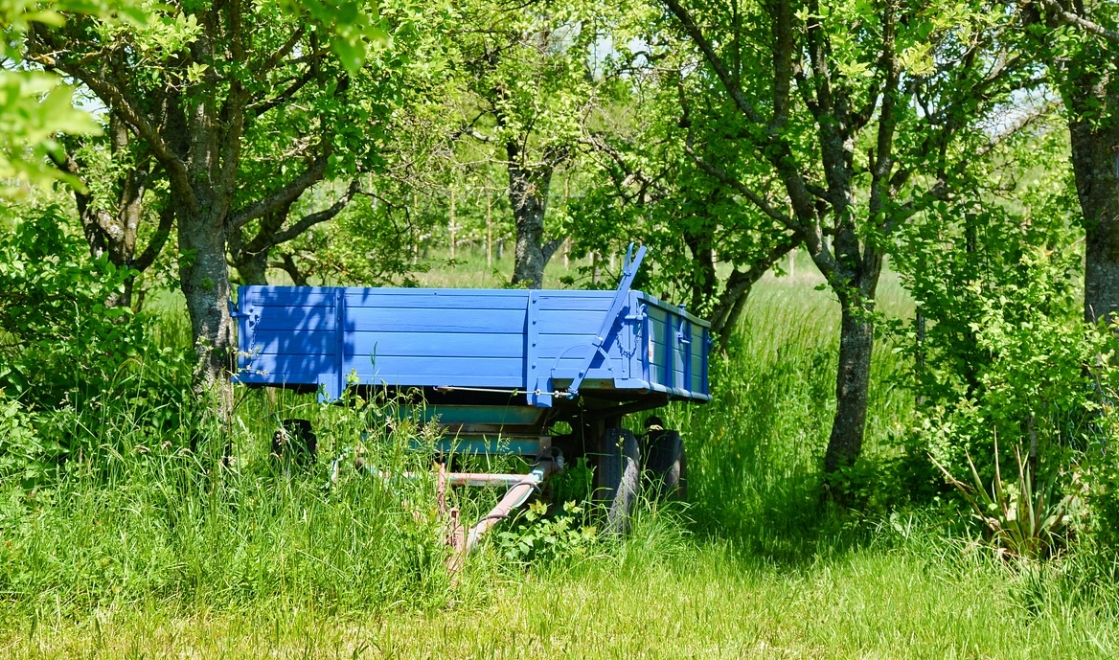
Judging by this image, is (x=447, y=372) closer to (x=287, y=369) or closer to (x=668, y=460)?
(x=287, y=369)

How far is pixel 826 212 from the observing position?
9.91 metres

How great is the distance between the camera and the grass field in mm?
5262

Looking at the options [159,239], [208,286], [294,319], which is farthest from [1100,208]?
[159,239]

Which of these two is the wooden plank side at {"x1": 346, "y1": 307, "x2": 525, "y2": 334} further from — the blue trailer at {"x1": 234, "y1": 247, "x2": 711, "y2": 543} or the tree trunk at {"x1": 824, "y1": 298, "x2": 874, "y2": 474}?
the tree trunk at {"x1": 824, "y1": 298, "x2": 874, "y2": 474}

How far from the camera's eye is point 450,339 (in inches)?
287

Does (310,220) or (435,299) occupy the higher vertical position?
(310,220)

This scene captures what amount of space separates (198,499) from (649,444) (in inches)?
154

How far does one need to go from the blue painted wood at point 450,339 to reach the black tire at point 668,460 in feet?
4.70

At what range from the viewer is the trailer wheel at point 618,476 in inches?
296

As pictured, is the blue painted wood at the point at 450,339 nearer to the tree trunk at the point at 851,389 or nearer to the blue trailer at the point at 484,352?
the blue trailer at the point at 484,352

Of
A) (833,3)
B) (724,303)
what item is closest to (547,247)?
(724,303)

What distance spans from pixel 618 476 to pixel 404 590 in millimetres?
2368

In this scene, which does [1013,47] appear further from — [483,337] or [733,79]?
[483,337]

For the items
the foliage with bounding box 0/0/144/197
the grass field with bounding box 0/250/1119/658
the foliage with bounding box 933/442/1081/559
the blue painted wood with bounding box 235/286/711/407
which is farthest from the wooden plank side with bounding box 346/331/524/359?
the foliage with bounding box 0/0/144/197
